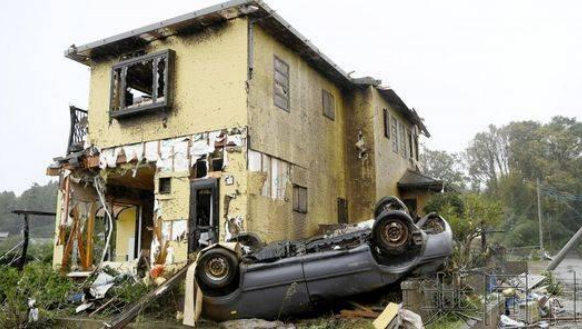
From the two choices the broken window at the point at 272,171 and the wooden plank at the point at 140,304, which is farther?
the broken window at the point at 272,171

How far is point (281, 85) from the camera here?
12.0 meters

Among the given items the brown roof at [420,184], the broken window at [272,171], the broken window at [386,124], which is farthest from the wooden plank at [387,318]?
the brown roof at [420,184]

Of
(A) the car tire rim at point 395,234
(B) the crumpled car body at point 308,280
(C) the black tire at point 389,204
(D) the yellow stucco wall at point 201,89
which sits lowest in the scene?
(B) the crumpled car body at point 308,280

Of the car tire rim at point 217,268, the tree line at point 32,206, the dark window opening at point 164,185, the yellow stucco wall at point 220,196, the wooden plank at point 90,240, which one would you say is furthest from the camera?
the tree line at point 32,206

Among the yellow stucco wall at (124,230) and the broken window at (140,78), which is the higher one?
the broken window at (140,78)

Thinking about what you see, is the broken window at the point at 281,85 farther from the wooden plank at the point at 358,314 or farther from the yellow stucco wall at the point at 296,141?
the wooden plank at the point at 358,314

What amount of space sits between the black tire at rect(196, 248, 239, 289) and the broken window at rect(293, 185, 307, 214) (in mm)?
4025

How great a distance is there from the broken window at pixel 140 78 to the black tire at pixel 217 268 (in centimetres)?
463

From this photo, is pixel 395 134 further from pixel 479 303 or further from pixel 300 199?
pixel 479 303

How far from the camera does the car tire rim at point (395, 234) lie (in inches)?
319

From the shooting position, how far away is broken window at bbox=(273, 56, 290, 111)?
11.8 m

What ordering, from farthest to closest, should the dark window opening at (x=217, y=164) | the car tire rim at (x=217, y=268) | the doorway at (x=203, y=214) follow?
the dark window opening at (x=217, y=164)
the doorway at (x=203, y=214)
the car tire rim at (x=217, y=268)

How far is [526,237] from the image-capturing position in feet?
139

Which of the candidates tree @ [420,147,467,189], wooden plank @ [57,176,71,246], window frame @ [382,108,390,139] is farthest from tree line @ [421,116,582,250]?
wooden plank @ [57,176,71,246]
